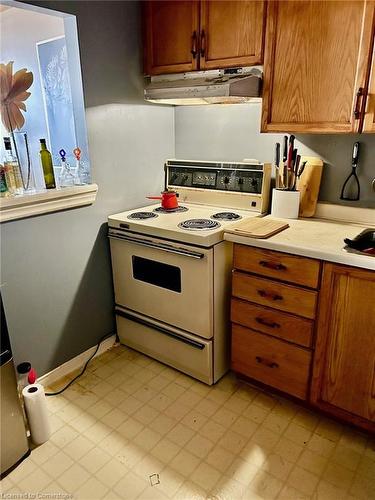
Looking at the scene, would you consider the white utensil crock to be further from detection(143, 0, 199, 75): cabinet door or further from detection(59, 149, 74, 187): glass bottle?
detection(59, 149, 74, 187): glass bottle

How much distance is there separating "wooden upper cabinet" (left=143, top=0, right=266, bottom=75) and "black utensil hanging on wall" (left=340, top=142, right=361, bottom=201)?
2.30 ft

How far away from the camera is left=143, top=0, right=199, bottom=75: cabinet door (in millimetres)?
1971

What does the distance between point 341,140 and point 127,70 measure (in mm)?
1281

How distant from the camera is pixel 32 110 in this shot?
2205 mm

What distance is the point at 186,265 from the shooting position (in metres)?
1.88

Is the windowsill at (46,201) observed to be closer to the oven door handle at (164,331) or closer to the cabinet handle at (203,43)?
the oven door handle at (164,331)

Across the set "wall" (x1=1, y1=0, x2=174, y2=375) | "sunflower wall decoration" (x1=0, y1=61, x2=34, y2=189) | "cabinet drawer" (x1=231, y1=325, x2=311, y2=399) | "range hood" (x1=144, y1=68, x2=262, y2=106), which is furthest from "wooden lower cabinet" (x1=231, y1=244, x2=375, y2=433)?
"sunflower wall decoration" (x1=0, y1=61, x2=34, y2=189)

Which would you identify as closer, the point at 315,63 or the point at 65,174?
the point at 315,63

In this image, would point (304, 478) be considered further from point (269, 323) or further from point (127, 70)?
point (127, 70)

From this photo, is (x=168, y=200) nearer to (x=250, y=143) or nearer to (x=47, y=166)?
(x=250, y=143)

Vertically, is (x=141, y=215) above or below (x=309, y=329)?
above

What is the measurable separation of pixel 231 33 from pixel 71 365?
2.04m

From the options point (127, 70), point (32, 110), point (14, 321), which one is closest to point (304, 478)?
point (14, 321)

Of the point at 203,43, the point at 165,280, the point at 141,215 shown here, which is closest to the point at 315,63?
the point at 203,43
